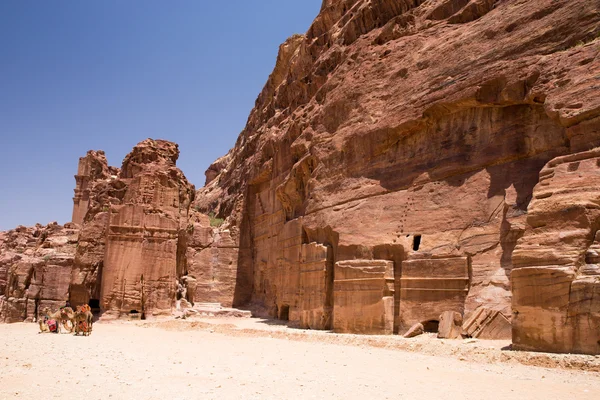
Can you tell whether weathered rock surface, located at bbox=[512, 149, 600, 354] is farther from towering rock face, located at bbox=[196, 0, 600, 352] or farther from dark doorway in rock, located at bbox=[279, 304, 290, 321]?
dark doorway in rock, located at bbox=[279, 304, 290, 321]

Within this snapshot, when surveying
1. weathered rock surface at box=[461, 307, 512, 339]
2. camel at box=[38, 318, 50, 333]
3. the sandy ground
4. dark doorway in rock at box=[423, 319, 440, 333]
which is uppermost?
weathered rock surface at box=[461, 307, 512, 339]

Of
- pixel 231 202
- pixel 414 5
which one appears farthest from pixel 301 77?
pixel 231 202

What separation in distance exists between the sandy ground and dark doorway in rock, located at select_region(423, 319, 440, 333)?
1.77 m

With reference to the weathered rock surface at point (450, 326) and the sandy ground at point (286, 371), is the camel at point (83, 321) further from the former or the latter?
the weathered rock surface at point (450, 326)

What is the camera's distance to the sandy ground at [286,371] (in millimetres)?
8016

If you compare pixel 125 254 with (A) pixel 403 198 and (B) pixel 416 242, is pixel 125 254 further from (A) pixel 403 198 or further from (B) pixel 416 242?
(B) pixel 416 242

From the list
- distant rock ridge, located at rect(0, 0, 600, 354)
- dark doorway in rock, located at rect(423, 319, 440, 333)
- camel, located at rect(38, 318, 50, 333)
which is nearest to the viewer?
distant rock ridge, located at rect(0, 0, 600, 354)

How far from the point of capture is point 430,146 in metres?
19.1

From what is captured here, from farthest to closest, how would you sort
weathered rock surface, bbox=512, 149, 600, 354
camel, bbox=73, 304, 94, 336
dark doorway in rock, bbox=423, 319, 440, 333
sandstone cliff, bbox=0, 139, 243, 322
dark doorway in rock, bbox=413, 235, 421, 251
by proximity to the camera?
1. sandstone cliff, bbox=0, 139, 243, 322
2. camel, bbox=73, 304, 94, 336
3. dark doorway in rock, bbox=413, 235, 421, 251
4. dark doorway in rock, bbox=423, 319, 440, 333
5. weathered rock surface, bbox=512, 149, 600, 354

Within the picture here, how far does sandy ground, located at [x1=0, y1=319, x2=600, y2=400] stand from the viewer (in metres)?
8.02

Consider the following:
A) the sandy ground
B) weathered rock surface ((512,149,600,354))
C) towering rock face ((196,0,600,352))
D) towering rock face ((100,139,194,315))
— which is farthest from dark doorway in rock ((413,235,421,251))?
towering rock face ((100,139,194,315))

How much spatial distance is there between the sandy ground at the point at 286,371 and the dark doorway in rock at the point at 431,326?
5.79 ft

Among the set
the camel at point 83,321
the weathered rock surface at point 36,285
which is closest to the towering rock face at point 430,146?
the camel at point 83,321

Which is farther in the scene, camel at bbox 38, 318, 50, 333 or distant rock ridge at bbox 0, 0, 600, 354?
camel at bbox 38, 318, 50, 333
